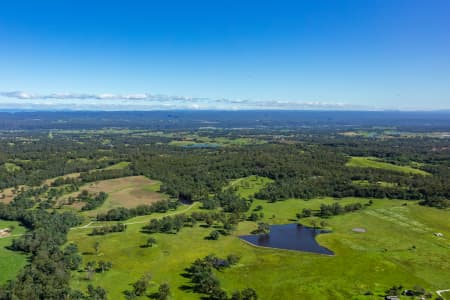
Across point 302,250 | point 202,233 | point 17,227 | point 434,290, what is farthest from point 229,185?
point 434,290

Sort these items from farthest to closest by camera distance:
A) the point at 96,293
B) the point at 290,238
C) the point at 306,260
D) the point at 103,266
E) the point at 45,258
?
the point at 290,238
the point at 306,260
the point at 103,266
the point at 45,258
the point at 96,293

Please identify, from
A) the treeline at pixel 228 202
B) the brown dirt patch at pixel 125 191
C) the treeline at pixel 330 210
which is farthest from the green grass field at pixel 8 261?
the treeline at pixel 330 210

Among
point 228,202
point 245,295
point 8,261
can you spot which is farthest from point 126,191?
point 245,295

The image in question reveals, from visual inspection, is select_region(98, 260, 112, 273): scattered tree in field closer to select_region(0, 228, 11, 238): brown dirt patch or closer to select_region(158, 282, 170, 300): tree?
select_region(158, 282, 170, 300): tree

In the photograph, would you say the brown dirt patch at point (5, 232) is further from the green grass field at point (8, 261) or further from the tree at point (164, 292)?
the tree at point (164, 292)

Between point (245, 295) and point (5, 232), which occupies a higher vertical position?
point (245, 295)

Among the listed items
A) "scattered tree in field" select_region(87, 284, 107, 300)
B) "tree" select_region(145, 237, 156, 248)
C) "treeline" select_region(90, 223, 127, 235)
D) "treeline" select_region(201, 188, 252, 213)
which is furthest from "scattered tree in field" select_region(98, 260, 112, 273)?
"treeline" select_region(201, 188, 252, 213)

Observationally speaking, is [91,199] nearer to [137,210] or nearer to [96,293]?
[137,210]
